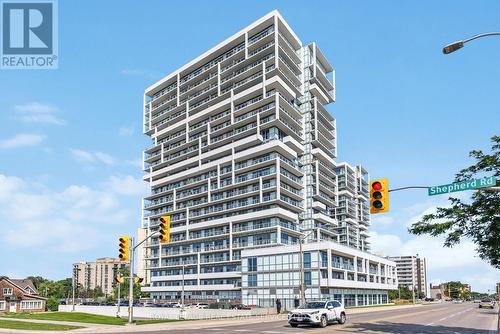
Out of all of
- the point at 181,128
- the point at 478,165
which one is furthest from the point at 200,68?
the point at 478,165

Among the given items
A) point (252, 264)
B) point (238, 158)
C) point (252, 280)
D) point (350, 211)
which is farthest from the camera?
point (350, 211)

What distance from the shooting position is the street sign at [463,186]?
1750 centimetres

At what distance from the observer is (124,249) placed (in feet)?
95.9

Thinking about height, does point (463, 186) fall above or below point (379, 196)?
above

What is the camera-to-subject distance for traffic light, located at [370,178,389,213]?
17966 mm

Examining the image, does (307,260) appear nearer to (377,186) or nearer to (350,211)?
(377,186)

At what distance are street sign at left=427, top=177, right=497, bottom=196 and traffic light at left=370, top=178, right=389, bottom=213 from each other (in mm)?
2016

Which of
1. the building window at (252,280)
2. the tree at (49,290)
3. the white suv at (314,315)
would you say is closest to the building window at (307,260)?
the building window at (252,280)

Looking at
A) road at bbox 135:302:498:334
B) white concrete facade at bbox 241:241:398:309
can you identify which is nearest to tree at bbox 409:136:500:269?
road at bbox 135:302:498:334

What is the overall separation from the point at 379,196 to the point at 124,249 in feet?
55.3

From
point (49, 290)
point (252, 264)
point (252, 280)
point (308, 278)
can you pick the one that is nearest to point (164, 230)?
point (308, 278)

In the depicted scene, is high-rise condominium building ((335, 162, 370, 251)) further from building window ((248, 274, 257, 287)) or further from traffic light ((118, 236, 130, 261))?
traffic light ((118, 236, 130, 261))

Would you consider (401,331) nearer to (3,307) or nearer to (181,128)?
(3,307)

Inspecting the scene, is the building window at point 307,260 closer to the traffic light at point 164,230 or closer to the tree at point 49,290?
the traffic light at point 164,230
